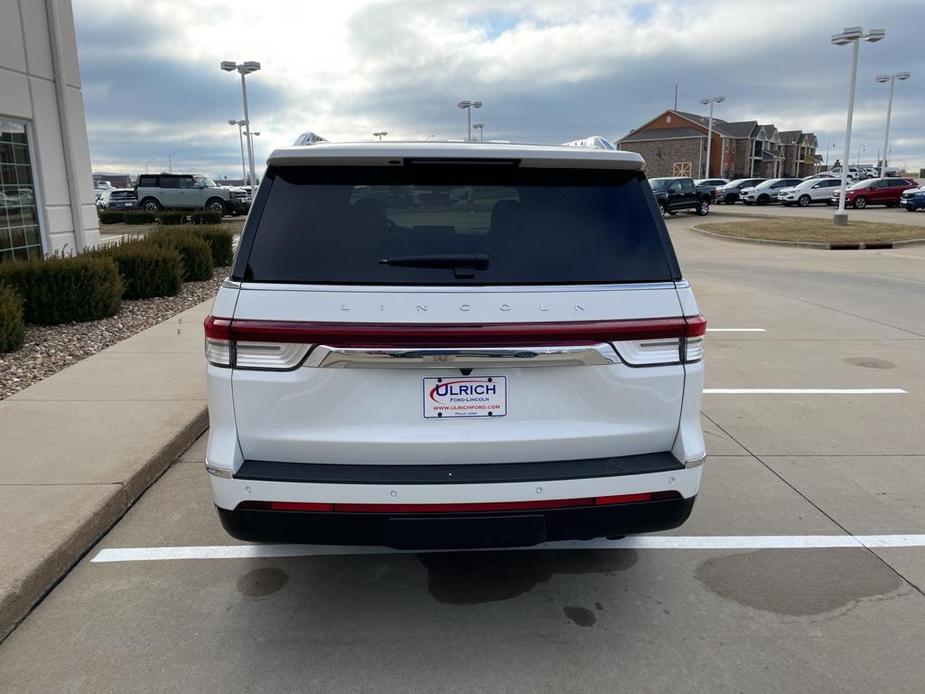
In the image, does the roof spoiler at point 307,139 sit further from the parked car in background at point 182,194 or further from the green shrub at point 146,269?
the parked car in background at point 182,194

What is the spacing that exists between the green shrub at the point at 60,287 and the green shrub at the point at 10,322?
3.78 feet

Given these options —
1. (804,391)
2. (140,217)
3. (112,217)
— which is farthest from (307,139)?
(112,217)

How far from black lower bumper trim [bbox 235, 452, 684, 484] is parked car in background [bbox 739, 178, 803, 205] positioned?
5128cm

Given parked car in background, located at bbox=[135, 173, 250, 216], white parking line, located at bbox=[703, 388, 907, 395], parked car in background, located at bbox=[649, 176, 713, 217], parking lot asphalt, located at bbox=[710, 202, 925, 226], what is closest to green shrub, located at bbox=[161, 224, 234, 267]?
white parking line, located at bbox=[703, 388, 907, 395]

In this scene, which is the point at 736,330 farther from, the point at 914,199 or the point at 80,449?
the point at 914,199

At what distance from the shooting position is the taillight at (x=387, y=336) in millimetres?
2662

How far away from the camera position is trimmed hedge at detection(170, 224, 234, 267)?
1484 centimetres

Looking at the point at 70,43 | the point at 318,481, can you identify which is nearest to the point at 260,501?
the point at 318,481

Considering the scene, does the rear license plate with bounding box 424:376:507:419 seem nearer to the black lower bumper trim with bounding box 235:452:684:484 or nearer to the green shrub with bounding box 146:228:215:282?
the black lower bumper trim with bounding box 235:452:684:484

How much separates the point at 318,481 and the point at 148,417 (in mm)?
3385

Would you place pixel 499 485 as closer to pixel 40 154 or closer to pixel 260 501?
pixel 260 501

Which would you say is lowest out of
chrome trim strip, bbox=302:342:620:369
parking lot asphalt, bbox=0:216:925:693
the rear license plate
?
parking lot asphalt, bbox=0:216:925:693

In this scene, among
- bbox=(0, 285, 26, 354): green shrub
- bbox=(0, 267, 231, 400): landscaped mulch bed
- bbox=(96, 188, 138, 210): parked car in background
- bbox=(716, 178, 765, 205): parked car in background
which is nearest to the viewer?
bbox=(0, 267, 231, 400): landscaped mulch bed

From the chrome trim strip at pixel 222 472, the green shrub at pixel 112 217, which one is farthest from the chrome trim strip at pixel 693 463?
the green shrub at pixel 112 217
